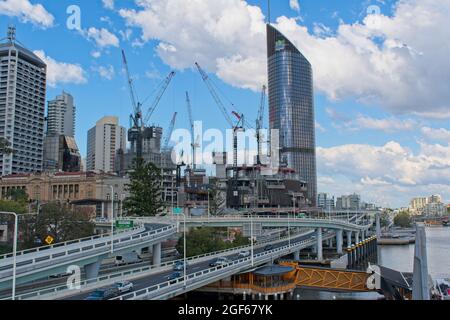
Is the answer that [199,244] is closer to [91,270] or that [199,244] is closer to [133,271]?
[133,271]

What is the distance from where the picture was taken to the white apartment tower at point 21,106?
164 m

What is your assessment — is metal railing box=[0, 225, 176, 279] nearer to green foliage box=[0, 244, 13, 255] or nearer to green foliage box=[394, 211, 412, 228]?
green foliage box=[0, 244, 13, 255]

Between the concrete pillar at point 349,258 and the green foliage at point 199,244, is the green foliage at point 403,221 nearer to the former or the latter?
the concrete pillar at point 349,258

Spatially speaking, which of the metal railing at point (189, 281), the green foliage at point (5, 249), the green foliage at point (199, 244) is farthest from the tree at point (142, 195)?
the metal railing at point (189, 281)

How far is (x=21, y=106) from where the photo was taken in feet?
566

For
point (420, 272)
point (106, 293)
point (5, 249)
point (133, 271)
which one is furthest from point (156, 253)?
point (420, 272)

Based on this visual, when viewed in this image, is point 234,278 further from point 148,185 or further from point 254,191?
point 254,191

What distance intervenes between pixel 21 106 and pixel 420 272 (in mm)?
184758

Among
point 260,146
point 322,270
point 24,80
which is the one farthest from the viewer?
point 260,146

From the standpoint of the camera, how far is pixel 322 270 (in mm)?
40406

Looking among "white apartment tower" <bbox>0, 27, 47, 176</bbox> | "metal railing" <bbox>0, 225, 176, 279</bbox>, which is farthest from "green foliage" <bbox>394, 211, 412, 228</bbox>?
"metal railing" <bbox>0, 225, 176, 279</bbox>

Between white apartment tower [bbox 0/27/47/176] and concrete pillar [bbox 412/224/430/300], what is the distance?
166017 mm
